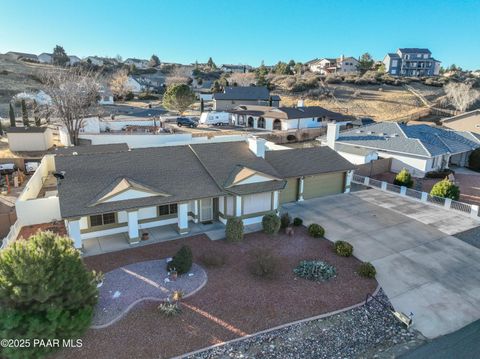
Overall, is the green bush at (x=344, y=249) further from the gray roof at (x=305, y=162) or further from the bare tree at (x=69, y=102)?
the bare tree at (x=69, y=102)

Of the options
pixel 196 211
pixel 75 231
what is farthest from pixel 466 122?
pixel 75 231

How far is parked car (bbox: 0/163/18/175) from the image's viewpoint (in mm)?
31277

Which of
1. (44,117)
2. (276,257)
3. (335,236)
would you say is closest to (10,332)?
(276,257)

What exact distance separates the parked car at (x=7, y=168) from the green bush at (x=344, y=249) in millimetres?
30807

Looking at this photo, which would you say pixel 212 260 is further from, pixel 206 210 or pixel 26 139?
pixel 26 139

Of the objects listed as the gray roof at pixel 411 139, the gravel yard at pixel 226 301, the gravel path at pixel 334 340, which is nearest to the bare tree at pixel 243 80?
the gray roof at pixel 411 139

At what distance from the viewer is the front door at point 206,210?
21375 mm

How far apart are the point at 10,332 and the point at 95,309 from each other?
11.0 feet

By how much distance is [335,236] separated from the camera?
20.2 meters

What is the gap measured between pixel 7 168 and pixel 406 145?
40257 millimetres

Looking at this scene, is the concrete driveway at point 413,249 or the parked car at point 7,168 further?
the parked car at point 7,168

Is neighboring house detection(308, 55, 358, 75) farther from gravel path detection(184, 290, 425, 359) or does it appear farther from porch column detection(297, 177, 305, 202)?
gravel path detection(184, 290, 425, 359)

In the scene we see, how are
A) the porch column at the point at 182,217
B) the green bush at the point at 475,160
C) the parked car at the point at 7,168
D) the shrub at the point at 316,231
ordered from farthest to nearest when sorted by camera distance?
the green bush at the point at 475,160 → the parked car at the point at 7,168 → the shrub at the point at 316,231 → the porch column at the point at 182,217

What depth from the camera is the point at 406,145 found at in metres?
34.9
